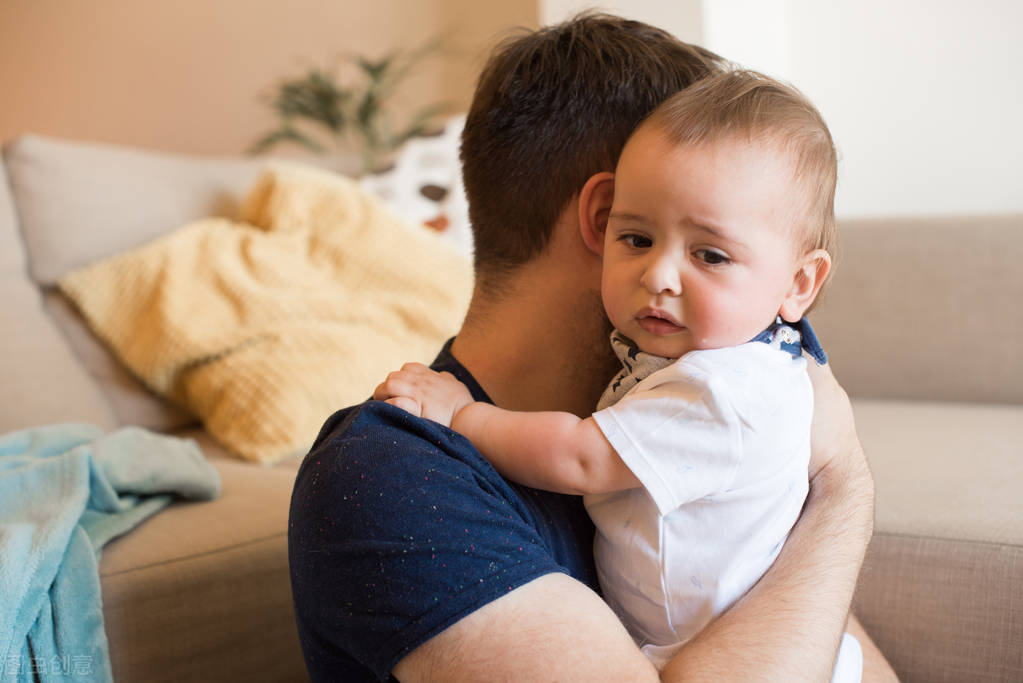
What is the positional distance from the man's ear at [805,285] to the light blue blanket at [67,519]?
0.86 meters

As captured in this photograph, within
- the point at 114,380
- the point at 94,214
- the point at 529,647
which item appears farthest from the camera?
the point at 94,214

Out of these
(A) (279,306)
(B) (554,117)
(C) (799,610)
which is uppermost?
(B) (554,117)

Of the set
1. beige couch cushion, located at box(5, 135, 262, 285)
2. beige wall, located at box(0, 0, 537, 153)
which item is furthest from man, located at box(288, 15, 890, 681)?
beige wall, located at box(0, 0, 537, 153)

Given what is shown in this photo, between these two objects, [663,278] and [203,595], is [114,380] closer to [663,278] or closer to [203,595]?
[203,595]

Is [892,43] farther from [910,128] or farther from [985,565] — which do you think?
[985,565]

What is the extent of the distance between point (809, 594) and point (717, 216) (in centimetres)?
34

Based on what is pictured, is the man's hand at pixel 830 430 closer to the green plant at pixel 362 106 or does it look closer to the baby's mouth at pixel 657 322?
the baby's mouth at pixel 657 322

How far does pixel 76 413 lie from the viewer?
176 centimetres

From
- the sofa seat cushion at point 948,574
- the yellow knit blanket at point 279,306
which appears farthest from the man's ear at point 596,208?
the yellow knit blanket at point 279,306

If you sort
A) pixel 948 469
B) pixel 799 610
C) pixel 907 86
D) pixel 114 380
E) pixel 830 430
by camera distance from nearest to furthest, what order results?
Answer: 1. pixel 799 610
2. pixel 830 430
3. pixel 948 469
4. pixel 114 380
5. pixel 907 86

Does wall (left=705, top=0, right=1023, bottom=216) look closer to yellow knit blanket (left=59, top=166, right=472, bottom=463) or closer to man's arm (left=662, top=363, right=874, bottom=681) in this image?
yellow knit blanket (left=59, top=166, right=472, bottom=463)

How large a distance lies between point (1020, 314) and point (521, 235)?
1.37 m

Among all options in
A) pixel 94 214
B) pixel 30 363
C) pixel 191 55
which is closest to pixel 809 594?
pixel 30 363

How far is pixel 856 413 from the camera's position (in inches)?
73.4
